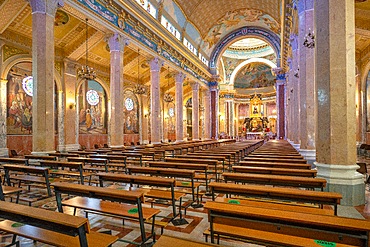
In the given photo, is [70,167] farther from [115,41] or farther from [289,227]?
[115,41]

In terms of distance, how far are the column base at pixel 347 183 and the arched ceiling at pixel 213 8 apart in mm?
15235

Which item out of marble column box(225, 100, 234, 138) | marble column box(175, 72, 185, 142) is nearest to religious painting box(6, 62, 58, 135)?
marble column box(175, 72, 185, 142)

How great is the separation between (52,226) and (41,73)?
6.69 metres

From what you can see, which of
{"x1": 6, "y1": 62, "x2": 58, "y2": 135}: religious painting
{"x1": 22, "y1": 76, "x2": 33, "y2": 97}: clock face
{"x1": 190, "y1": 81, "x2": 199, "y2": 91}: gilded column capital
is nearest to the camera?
{"x1": 6, "y1": 62, "x2": 58, "y2": 135}: religious painting

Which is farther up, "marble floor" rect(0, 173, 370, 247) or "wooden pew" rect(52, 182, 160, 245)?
"wooden pew" rect(52, 182, 160, 245)

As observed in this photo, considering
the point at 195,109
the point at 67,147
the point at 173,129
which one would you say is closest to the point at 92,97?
the point at 67,147

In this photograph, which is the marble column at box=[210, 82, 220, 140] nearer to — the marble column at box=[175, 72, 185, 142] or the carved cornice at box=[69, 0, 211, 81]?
the carved cornice at box=[69, 0, 211, 81]

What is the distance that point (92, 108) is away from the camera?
51.7ft

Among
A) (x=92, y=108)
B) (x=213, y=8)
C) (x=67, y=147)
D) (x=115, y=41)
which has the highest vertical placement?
(x=213, y=8)

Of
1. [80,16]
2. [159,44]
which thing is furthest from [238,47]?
[80,16]

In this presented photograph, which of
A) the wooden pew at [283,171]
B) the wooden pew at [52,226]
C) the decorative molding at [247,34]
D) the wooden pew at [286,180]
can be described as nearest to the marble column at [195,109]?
the decorative molding at [247,34]

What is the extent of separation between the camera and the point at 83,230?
167 cm

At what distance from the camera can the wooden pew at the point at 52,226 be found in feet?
5.45

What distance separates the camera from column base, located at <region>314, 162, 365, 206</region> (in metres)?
3.74
